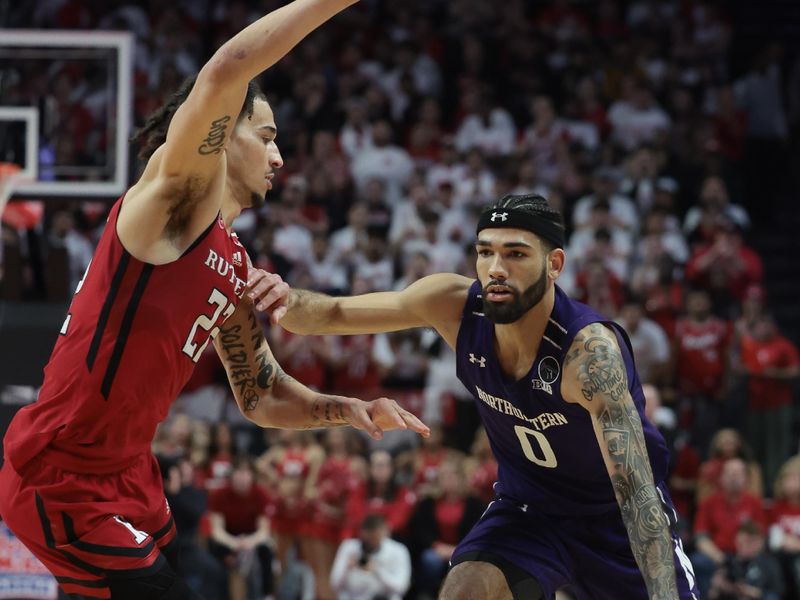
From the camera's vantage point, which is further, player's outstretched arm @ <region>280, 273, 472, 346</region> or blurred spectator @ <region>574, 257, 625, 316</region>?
blurred spectator @ <region>574, 257, 625, 316</region>

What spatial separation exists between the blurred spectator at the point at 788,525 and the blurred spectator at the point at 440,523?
248cm

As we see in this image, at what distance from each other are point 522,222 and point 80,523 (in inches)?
82.2

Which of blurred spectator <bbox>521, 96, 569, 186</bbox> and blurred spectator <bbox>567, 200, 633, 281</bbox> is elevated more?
blurred spectator <bbox>521, 96, 569, 186</bbox>

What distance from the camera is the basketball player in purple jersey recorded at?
5137 millimetres

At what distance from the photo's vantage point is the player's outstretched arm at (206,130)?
4016mm

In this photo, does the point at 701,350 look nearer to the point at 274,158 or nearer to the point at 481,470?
the point at 481,470

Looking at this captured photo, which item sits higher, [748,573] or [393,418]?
[393,418]

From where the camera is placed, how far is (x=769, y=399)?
12336 mm

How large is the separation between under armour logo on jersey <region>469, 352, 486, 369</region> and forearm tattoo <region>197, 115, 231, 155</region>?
67.7 inches

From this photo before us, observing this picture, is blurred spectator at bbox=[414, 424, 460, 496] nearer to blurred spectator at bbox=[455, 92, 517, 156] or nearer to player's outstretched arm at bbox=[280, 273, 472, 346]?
blurred spectator at bbox=[455, 92, 517, 156]

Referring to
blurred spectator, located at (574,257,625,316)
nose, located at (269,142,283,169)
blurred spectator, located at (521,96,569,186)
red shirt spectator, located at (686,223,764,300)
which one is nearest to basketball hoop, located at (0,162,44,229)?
nose, located at (269,142,283,169)

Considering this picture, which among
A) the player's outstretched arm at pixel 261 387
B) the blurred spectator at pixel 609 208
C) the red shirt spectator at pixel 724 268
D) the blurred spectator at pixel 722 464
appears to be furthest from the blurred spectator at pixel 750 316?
the player's outstretched arm at pixel 261 387

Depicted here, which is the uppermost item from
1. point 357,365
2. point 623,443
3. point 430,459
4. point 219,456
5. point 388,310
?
point 388,310

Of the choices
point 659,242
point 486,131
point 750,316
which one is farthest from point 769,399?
point 486,131
